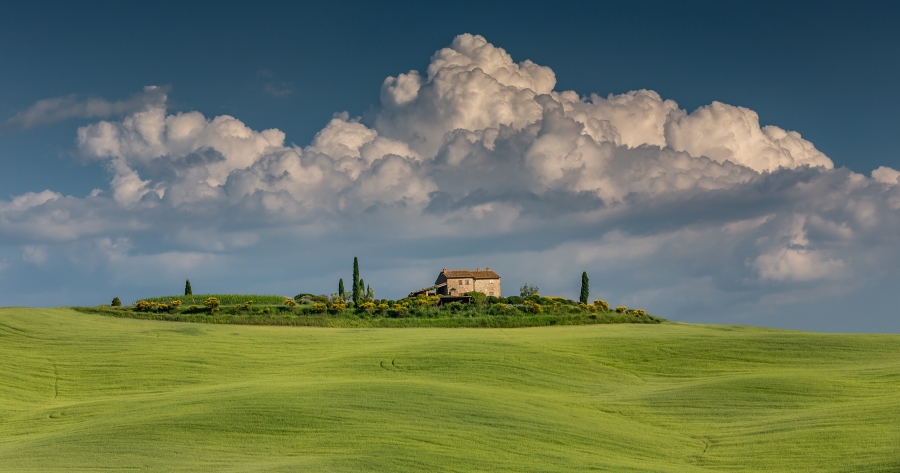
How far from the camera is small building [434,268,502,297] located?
79250 millimetres

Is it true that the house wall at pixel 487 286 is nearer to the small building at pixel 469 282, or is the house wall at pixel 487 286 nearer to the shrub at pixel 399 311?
the small building at pixel 469 282

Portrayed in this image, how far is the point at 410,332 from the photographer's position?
5016cm

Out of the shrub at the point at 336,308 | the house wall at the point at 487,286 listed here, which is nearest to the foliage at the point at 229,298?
the shrub at the point at 336,308

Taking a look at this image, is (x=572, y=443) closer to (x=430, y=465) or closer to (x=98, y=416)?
(x=430, y=465)

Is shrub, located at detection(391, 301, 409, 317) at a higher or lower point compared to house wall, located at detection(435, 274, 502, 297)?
lower

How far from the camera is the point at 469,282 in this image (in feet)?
262

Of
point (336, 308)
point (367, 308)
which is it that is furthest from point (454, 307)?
point (336, 308)

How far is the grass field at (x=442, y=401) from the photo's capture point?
22.6 metres

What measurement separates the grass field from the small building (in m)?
29.3

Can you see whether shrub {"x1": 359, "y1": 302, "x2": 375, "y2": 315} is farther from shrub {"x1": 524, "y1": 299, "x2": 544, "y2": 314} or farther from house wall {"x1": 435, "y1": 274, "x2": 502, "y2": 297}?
house wall {"x1": 435, "y1": 274, "x2": 502, "y2": 297}

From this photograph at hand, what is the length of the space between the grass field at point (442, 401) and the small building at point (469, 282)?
29.3 metres

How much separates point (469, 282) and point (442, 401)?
51515mm

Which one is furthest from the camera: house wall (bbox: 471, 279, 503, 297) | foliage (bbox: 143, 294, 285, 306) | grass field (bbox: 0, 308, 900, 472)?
house wall (bbox: 471, 279, 503, 297)

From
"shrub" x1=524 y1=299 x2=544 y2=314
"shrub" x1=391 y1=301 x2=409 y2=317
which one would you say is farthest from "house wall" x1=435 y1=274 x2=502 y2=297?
"shrub" x1=391 y1=301 x2=409 y2=317
